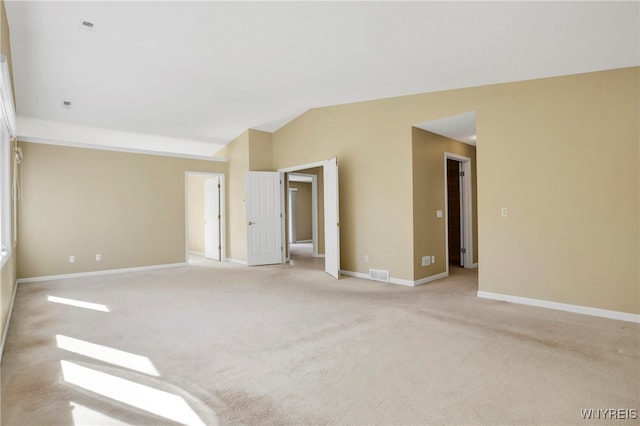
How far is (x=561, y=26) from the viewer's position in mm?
2799

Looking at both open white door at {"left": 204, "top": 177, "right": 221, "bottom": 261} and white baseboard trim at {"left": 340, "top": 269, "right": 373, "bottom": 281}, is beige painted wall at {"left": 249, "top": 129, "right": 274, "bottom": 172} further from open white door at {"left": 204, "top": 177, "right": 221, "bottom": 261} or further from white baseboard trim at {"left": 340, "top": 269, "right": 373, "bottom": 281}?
white baseboard trim at {"left": 340, "top": 269, "right": 373, "bottom": 281}

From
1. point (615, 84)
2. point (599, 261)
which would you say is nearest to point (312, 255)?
point (599, 261)

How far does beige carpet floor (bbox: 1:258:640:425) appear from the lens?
6.33ft

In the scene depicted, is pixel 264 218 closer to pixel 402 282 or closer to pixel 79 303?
pixel 402 282

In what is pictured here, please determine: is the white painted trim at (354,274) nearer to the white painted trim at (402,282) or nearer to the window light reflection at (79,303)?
the white painted trim at (402,282)

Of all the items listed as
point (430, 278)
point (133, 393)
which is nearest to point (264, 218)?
point (430, 278)

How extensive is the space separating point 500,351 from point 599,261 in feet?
5.81

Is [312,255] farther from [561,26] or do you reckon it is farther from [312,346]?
[561,26]

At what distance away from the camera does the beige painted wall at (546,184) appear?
134 inches

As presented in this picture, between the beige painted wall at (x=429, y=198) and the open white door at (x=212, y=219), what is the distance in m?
Answer: 4.78

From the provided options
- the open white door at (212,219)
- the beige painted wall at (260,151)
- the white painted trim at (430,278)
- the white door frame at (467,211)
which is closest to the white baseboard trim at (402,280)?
the white painted trim at (430,278)

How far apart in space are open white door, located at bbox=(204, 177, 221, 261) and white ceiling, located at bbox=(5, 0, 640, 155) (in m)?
2.73

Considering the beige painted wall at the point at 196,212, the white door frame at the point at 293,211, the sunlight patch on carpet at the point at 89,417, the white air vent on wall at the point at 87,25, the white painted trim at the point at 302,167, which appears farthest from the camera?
the white door frame at the point at 293,211

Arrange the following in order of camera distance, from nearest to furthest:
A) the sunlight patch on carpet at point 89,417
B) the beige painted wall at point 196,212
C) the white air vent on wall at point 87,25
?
the sunlight patch on carpet at point 89,417 < the white air vent on wall at point 87,25 < the beige painted wall at point 196,212
